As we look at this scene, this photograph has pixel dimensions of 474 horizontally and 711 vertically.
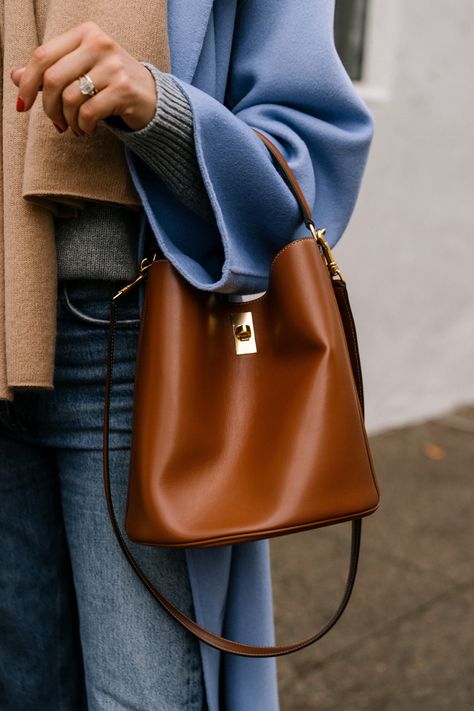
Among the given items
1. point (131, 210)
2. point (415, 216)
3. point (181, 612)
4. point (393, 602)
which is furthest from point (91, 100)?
point (415, 216)

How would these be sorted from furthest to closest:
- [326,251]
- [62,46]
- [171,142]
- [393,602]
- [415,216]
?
[415,216]
[393,602]
[326,251]
[171,142]
[62,46]

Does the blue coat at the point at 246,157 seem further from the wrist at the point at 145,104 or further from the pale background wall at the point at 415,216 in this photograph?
the pale background wall at the point at 415,216

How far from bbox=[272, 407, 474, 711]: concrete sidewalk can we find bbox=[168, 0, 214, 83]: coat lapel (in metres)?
1.81

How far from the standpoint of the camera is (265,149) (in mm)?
1111

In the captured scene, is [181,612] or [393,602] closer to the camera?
[181,612]

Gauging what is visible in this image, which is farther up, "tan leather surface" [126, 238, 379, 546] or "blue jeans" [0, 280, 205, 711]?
"tan leather surface" [126, 238, 379, 546]

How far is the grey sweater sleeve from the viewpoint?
0.99 metres

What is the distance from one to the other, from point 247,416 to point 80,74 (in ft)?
1.52

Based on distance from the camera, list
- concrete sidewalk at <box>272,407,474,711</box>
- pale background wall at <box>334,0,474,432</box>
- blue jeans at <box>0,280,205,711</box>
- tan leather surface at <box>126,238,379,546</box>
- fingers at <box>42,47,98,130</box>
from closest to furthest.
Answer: fingers at <box>42,47,98,130</box> < tan leather surface at <box>126,238,379,546</box> < blue jeans at <box>0,280,205,711</box> < concrete sidewalk at <box>272,407,474,711</box> < pale background wall at <box>334,0,474,432</box>

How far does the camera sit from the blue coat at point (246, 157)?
3.53ft

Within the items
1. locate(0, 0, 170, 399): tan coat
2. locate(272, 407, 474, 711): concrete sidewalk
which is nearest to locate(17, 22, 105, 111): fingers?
locate(0, 0, 170, 399): tan coat

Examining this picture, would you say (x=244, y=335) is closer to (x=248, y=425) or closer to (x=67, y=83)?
(x=248, y=425)

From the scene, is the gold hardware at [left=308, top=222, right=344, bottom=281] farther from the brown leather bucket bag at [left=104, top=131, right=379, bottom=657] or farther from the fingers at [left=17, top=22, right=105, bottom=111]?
the fingers at [left=17, top=22, right=105, bottom=111]

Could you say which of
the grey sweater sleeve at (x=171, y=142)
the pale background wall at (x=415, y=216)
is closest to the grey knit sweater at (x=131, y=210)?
the grey sweater sleeve at (x=171, y=142)
